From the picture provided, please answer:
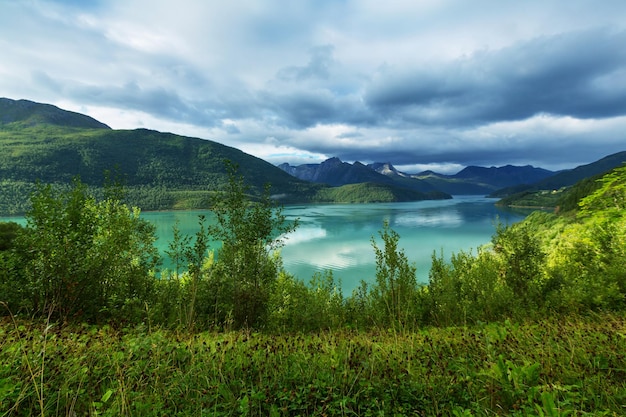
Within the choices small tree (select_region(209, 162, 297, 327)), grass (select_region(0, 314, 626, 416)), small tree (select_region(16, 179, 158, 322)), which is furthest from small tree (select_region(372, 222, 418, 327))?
small tree (select_region(16, 179, 158, 322))

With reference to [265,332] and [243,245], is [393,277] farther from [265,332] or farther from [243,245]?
[243,245]

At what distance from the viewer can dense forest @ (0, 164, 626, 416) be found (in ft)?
11.8

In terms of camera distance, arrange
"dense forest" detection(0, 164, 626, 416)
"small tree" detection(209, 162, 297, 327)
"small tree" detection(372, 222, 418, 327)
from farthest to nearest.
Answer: "small tree" detection(372, 222, 418, 327) < "small tree" detection(209, 162, 297, 327) < "dense forest" detection(0, 164, 626, 416)

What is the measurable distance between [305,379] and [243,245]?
7.98 metres

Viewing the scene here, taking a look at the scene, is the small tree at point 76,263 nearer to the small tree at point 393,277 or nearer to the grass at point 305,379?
the grass at point 305,379

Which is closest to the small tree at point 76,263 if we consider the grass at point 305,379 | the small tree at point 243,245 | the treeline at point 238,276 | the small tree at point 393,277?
the treeline at point 238,276

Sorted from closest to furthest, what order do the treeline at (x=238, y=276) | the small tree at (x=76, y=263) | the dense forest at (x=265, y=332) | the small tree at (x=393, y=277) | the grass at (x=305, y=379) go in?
the grass at (x=305, y=379), the dense forest at (x=265, y=332), the small tree at (x=76, y=263), the treeline at (x=238, y=276), the small tree at (x=393, y=277)

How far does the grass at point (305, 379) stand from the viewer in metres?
3.37

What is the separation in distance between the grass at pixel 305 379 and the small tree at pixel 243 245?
625 cm

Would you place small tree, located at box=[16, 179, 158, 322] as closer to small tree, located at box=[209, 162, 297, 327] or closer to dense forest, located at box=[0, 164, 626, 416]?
dense forest, located at box=[0, 164, 626, 416]

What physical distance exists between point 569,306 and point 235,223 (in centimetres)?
1252

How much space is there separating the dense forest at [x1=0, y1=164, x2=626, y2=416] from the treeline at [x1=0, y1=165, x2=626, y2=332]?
0.22ft

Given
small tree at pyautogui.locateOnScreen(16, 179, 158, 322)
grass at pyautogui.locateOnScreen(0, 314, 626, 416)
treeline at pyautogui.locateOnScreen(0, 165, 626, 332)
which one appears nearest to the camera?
grass at pyautogui.locateOnScreen(0, 314, 626, 416)

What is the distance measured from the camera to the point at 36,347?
14.3 ft
